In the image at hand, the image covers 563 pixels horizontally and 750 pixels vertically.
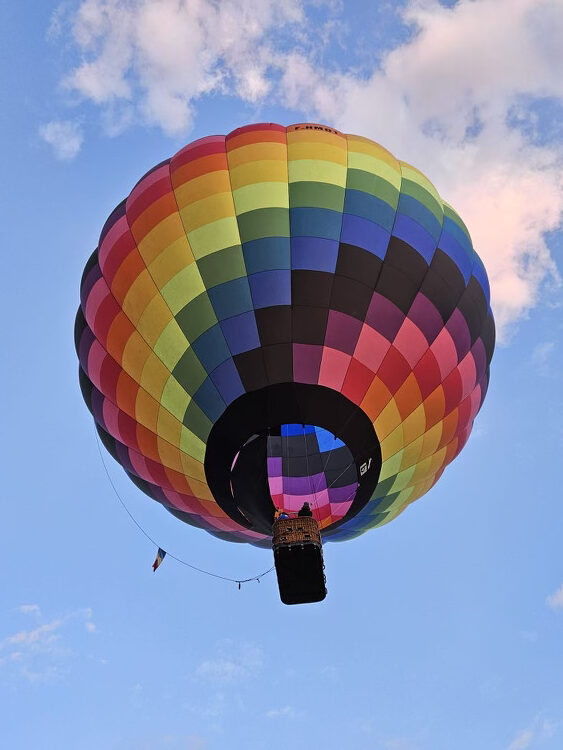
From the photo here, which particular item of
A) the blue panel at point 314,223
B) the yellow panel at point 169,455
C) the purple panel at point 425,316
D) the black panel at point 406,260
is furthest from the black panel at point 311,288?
A: the yellow panel at point 169,455

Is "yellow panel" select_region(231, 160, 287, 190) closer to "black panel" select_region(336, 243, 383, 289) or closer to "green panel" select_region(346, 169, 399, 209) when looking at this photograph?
"green panel" select_region(346, 169, 399, 209)

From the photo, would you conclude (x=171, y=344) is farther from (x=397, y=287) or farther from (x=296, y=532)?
(x=397, y=287)

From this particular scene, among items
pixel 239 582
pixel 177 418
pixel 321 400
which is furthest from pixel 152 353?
pixel 239 582

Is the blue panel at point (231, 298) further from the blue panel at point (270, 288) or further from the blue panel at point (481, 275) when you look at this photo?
the blue panel at point (481, 275)

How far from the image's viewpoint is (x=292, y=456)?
927cm

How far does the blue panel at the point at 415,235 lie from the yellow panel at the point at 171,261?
2.52 meters

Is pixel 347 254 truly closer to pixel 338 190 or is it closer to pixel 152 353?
pixel 338 190

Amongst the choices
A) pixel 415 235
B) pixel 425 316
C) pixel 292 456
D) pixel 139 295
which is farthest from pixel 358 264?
pixel 139 295

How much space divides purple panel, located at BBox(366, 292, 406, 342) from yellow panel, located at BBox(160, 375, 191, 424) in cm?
234

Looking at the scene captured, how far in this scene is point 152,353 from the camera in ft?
29.9

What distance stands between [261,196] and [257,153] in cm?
73

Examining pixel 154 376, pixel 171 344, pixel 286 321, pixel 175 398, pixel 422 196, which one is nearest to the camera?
pixel 286 321

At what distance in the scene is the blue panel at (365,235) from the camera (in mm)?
8938

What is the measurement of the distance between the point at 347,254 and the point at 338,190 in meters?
0.90
